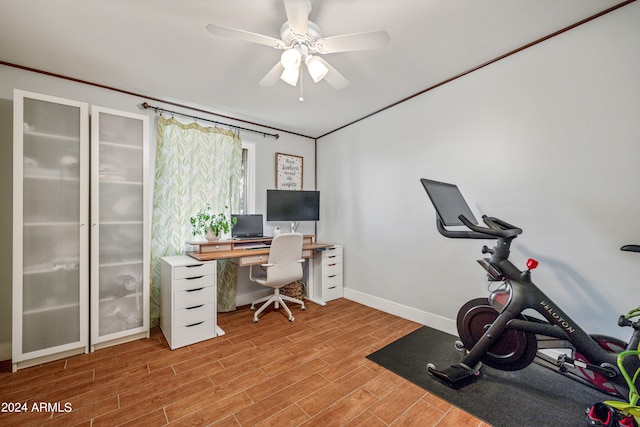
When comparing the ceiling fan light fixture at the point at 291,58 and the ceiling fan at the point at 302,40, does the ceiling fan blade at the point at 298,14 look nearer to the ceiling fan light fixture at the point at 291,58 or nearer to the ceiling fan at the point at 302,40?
the ceiling fan at the point at 302,40

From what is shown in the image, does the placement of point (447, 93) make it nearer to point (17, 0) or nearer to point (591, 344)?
point (591, 344)

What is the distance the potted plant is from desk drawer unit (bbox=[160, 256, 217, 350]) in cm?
42

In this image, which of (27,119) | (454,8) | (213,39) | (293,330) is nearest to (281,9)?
(213,39)

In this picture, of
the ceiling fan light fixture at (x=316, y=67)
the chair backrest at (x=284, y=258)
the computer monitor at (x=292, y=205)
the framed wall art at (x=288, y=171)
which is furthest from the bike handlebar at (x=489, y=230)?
the framed wall art at (x=288, y=171)

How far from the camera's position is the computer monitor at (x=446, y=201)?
1.71 metres

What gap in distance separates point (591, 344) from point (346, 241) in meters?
2.51

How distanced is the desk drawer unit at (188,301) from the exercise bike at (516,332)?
6.48 feet

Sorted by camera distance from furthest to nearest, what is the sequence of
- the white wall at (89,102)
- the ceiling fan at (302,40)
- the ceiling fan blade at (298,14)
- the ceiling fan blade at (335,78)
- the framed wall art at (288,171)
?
the framed wall art at (288,171), the white wall at (89,102), the ceiling fan blade at (335,78), the ceiling fan at (302,40), the ceiling fan blade at (298,14)

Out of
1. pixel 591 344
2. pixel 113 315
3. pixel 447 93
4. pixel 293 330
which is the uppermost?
pixel 447 93

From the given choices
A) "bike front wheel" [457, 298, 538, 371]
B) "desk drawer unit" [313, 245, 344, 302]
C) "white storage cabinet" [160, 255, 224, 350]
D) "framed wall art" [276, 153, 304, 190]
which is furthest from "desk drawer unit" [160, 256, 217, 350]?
"bike front wheel" [457, 298, 538, 371]

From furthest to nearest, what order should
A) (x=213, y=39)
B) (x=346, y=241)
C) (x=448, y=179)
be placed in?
(x=346, y=241) < (x=448, y=179) < (x=213, y=39)

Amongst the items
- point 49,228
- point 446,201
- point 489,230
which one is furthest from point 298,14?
point 49,228

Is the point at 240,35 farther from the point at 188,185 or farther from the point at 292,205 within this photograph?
the point at 292,205

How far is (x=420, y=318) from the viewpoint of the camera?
8.93 ft
